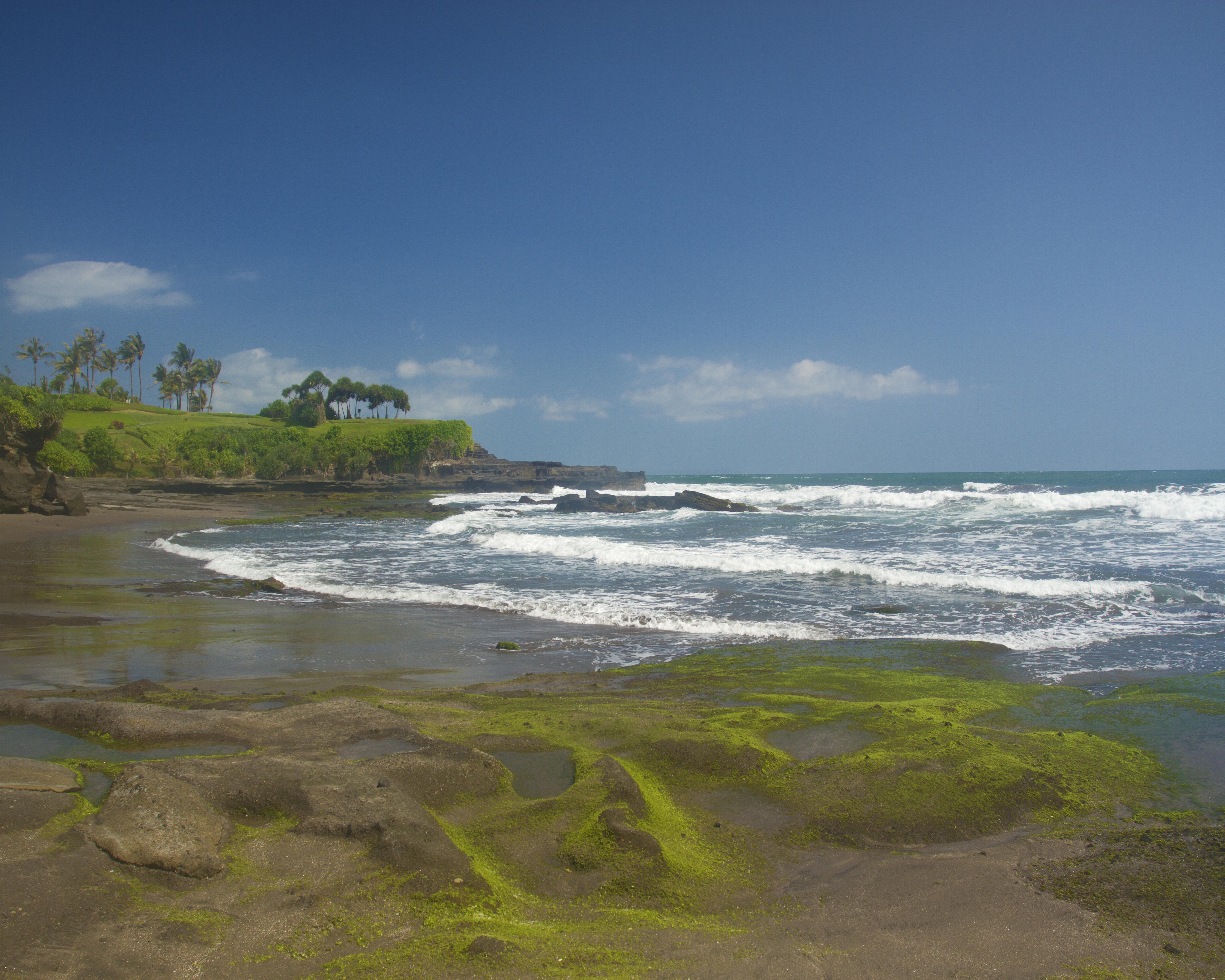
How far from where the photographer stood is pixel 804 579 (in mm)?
15078

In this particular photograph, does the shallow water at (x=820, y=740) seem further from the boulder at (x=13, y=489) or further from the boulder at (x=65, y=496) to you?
the boulder at (x=65, y=496)

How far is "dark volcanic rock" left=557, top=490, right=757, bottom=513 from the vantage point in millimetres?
40312

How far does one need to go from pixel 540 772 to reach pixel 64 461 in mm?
65237

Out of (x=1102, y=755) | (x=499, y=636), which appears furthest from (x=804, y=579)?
(x=1102, y=755)

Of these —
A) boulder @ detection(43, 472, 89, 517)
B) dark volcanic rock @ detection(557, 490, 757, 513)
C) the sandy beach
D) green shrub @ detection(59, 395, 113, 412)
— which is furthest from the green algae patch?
green shrub @ detection(59, 395, 113, 412)

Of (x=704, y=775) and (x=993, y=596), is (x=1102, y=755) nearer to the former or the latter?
(x=704, y=775)

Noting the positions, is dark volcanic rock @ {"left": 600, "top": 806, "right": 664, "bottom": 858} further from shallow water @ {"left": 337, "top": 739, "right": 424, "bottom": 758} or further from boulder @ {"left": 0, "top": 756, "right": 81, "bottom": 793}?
boulder @ {"left": 0, "top": 756, "right": 81, "bottom": 793}

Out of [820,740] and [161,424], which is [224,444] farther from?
[820,740]

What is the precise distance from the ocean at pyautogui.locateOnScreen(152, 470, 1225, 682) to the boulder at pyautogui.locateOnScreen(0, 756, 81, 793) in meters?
6.09

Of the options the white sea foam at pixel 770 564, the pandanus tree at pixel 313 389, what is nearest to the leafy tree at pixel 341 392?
the pandanus tree at pixel 313 389

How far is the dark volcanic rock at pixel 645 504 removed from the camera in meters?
40.3

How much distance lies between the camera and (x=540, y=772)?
4.54 metres

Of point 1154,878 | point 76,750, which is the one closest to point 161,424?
point 76,750

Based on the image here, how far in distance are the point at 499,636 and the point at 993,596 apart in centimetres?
956
